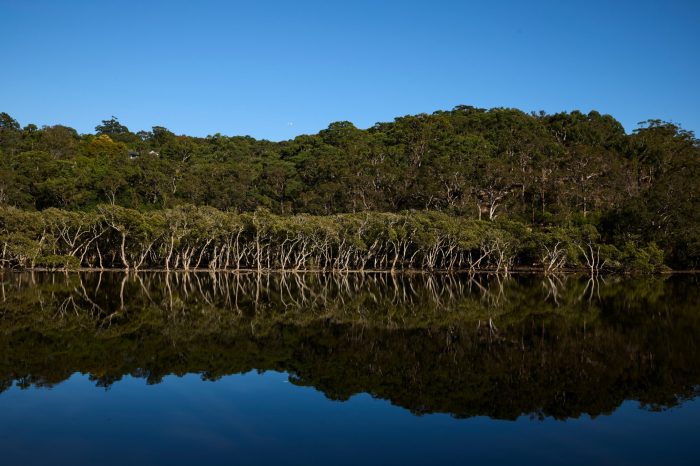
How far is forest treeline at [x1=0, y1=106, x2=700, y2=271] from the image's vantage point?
2589 inches

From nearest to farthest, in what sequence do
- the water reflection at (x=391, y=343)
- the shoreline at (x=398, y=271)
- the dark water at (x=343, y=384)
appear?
the dark water at (x=343, y=384) → the water reflection at (x=391, y=343) → the shoreline at (x=398, y=271)

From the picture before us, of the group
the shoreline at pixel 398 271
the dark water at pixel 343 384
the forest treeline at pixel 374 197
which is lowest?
the dark water at pixel 343 384

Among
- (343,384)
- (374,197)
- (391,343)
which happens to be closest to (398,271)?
(374,197)

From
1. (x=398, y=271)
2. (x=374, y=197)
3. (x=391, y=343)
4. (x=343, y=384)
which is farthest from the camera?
(x=374, y=197)

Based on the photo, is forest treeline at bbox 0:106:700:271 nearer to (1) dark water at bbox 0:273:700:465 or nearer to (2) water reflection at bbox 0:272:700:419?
(2) water reflection at bbox 0:272:700:419

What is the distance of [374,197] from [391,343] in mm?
71653

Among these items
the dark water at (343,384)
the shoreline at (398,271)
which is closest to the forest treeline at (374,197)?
the shoreline at (398,271)

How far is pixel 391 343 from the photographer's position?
954 inches

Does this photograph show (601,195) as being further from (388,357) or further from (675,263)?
(388,357)

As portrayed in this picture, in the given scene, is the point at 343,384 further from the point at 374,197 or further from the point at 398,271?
the point at 374,197

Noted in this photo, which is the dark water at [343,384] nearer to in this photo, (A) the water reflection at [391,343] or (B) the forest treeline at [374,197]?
(A) the water reflection at [391,343]

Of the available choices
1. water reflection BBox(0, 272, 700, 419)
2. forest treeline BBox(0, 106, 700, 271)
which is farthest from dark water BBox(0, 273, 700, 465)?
forest treeline BBox(0, 106, 700, 271)

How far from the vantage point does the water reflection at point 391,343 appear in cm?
1773

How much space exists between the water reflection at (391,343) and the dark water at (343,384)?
10cm
